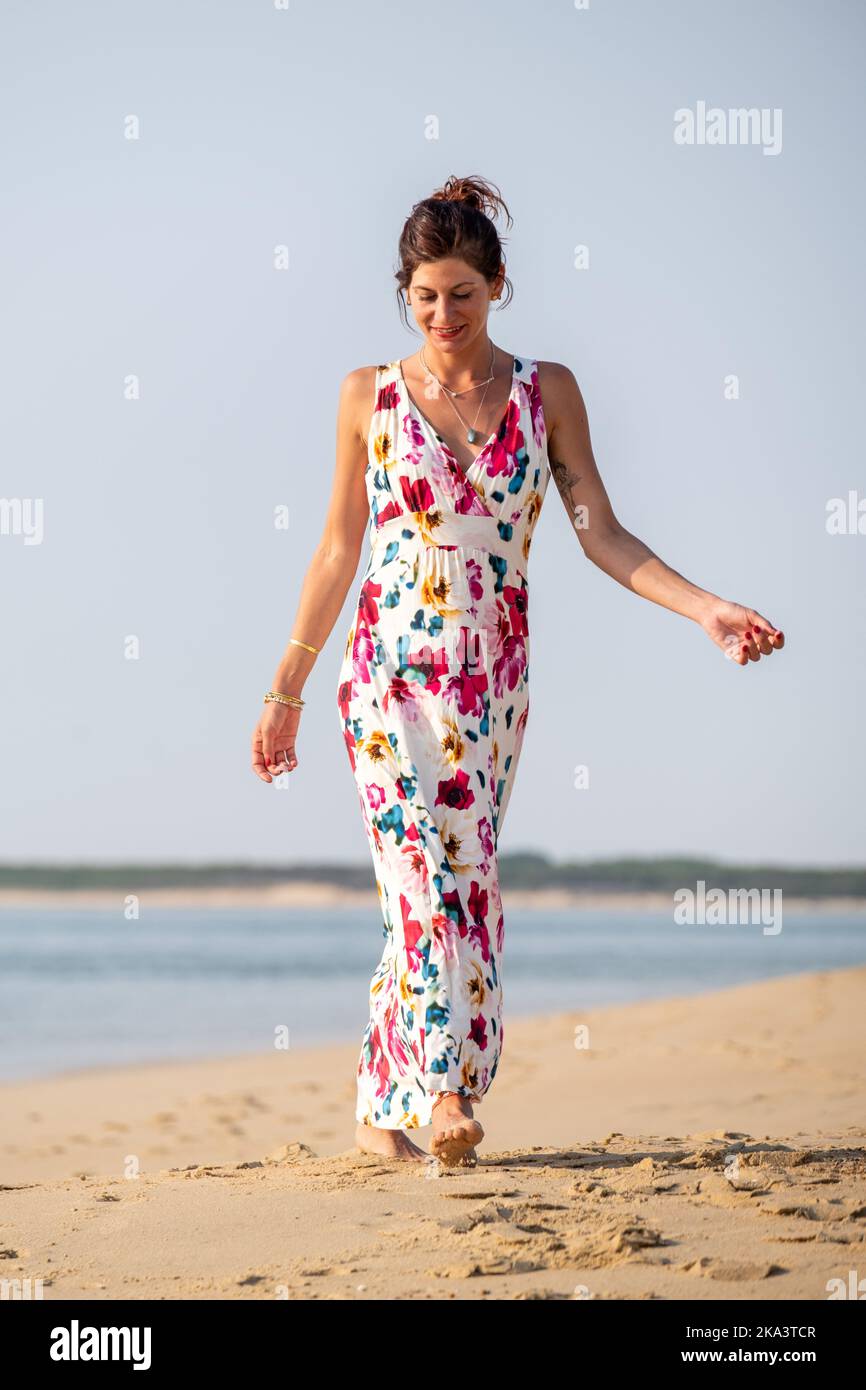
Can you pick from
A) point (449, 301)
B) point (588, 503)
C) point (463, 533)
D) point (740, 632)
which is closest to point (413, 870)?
point (463, 533)

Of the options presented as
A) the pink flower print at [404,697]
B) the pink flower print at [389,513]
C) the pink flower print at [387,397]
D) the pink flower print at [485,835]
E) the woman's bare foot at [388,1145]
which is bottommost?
→ the woman's bare foot at [388,1145]

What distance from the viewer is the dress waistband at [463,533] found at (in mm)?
3494

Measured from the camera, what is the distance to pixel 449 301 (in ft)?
11.6

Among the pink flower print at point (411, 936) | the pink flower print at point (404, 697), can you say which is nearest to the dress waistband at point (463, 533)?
the pink flower print at point (404, 697)

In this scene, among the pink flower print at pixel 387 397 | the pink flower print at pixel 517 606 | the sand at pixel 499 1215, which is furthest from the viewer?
the pink flower print at pixel 387 397

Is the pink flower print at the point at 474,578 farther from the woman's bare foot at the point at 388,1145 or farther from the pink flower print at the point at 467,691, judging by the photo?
the woman's bare foot at the point at 388,1145

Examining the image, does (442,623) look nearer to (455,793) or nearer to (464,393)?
(455,793)

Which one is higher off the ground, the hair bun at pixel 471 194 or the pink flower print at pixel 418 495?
the hair bun at pixel 471 194

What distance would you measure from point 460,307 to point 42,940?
18070 mm

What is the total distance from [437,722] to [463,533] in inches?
17.6

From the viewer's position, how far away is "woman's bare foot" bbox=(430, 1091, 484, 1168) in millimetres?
3184

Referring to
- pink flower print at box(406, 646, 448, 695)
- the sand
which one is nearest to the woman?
pink flower print at box(406, 646, 448, 695)

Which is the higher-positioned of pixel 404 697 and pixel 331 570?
pixel 331 570
